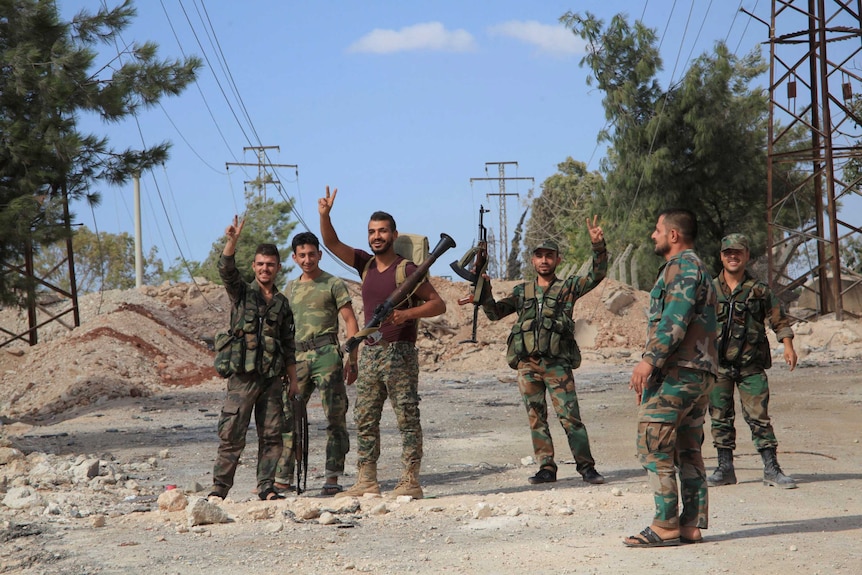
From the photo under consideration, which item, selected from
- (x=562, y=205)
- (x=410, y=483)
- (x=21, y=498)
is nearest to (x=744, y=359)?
(x=410, y=483)

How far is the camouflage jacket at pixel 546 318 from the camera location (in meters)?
7.32

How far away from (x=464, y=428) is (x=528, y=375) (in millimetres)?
4710

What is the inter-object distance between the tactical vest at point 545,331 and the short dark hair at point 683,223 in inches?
84.4

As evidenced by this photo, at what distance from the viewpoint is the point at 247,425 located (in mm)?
6801

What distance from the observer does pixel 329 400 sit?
7.31 meters

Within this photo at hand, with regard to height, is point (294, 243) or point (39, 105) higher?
point (39, 105)

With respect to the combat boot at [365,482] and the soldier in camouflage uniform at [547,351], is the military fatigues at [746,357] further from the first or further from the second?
the combat boot at [365,482]

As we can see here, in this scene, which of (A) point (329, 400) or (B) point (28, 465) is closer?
(A) point (329, 400)

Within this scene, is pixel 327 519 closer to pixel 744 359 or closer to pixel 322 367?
pixel 322 367

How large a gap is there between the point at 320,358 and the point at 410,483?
3.96 ft

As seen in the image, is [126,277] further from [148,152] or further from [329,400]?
[329,400]

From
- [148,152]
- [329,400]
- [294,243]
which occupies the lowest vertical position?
[329,400]

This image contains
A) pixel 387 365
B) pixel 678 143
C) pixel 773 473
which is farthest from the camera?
pixel 678 143

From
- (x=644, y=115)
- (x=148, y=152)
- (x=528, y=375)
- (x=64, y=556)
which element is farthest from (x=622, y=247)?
(x=64, y=556)
